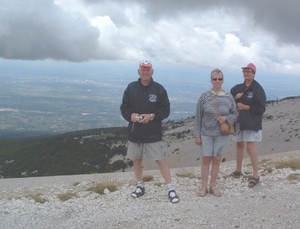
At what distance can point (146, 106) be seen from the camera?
560cm

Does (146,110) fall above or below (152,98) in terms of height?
below

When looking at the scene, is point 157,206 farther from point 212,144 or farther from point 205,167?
point 212,144

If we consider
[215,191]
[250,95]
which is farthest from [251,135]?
[215,191]

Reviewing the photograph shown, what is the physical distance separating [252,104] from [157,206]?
2.52m

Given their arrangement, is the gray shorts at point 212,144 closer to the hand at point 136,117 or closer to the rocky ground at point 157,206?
the rocky ground at point 157,206

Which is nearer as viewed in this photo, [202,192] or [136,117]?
[136,117]

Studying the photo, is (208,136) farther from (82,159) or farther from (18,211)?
(82,159)

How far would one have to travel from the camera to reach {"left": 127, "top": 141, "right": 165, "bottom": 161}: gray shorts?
18.9 ft

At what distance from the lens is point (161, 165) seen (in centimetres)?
596

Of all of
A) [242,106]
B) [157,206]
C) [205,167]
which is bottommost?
[157,206]

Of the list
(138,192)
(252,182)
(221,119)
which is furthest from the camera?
(252,182)

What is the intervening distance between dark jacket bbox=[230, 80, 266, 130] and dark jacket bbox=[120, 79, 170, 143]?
4.99 ft

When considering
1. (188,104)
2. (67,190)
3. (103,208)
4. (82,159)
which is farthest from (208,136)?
(188,104)

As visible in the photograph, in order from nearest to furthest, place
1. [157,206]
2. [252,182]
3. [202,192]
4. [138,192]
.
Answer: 1. [157,206]
2. [202,192]
3. [138,192]
4. [252,182]
